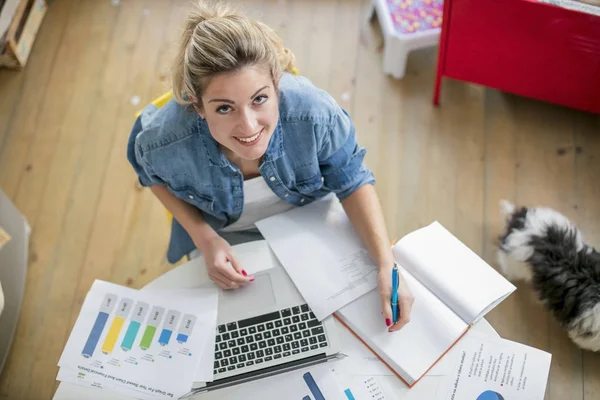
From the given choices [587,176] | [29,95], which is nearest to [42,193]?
[29,95]

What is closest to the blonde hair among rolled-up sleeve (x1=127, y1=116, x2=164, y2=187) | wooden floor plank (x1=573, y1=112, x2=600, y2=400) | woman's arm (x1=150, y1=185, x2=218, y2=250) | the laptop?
rolled-up sleeve (x1=127, y1=116, x2=164, y2=187)

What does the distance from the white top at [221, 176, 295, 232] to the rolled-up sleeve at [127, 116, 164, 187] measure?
7.9 inches

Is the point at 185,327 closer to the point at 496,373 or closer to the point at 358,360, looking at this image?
the point at 358,360

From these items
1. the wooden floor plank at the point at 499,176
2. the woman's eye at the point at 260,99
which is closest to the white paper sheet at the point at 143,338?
the woman's eye at the point at 260,99

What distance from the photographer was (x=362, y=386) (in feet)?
3.69

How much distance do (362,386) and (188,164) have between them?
0.58 metres

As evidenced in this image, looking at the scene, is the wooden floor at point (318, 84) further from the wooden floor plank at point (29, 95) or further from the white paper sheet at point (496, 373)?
the white paper sheet at point (496, 373)

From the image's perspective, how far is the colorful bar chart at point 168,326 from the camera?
118 centimetres

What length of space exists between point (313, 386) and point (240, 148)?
48 centimetres

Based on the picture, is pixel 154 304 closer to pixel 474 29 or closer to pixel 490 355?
pixel 490 355

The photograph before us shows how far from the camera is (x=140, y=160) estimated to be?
1.31 m

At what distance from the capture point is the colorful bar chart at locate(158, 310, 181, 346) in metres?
1.18

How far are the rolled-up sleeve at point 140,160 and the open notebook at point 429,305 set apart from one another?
20.1 inches

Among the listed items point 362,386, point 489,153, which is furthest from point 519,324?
point 362,386
